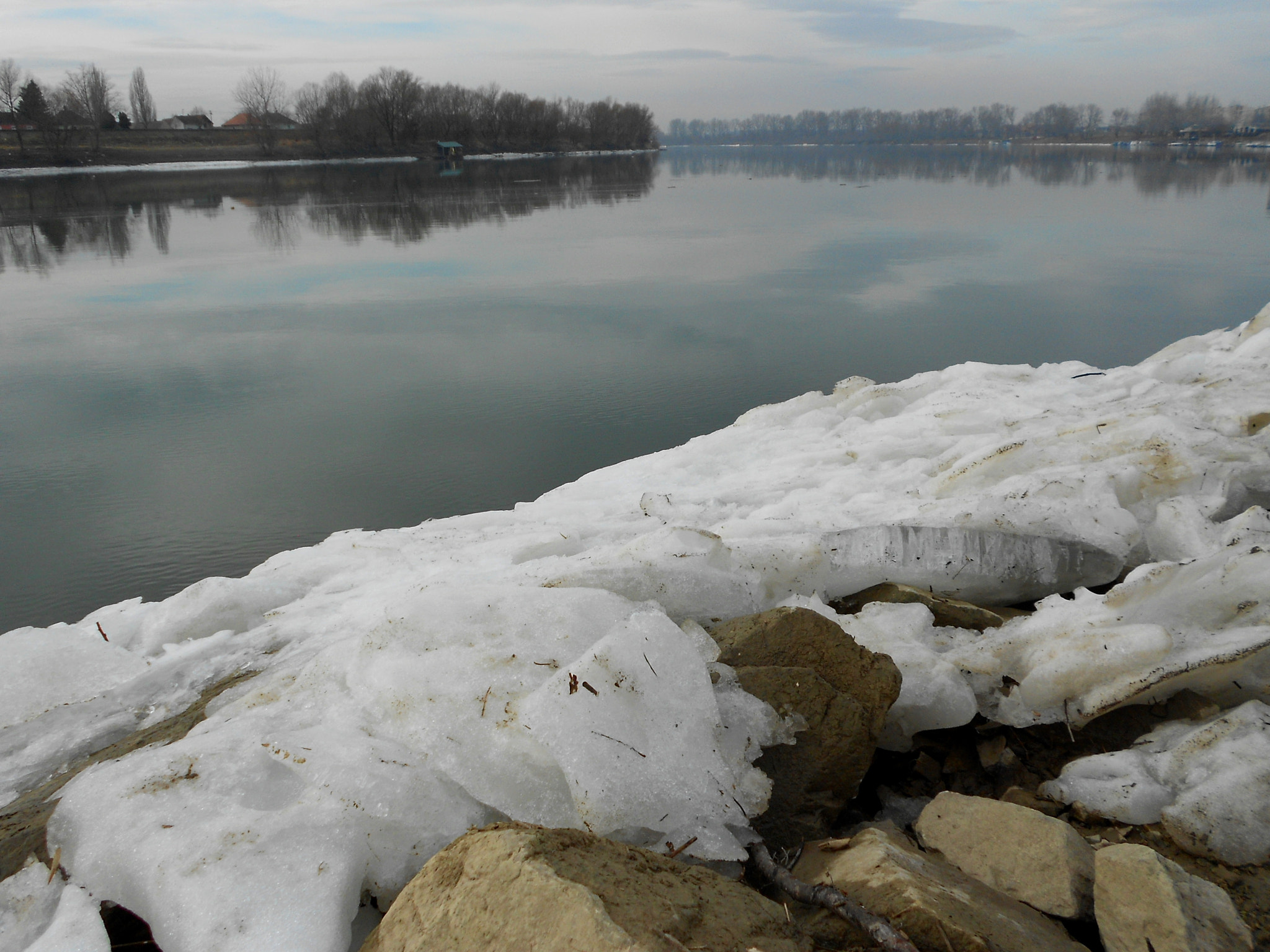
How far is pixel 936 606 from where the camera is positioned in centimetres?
289

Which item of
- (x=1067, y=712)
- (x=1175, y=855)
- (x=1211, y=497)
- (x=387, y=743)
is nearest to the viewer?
(x=1175, y=855)

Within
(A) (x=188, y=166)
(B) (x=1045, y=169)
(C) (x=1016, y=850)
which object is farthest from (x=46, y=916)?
(A) (x=188, y=166)

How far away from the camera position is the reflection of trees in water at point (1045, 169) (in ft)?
114

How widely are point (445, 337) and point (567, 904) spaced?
11132 mm

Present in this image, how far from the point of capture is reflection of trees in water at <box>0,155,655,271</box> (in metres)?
21.1

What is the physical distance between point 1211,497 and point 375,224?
80.0 feet

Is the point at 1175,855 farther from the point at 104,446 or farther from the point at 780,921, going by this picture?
the point at 104,446

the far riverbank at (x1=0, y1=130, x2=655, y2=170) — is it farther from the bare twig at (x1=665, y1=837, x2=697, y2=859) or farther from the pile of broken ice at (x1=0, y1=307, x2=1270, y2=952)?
the bare twig at (x1=665, y1=837, x2=697, y2=859)

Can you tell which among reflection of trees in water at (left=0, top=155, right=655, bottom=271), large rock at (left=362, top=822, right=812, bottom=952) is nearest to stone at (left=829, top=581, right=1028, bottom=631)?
large rock at (left=362, top=822, right=812, bottom=952)

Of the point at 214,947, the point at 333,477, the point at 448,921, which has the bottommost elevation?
the point at 333,477

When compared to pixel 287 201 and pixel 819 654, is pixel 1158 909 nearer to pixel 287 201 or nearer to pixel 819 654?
pixel 819 654

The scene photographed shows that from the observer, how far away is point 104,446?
7.98 metres

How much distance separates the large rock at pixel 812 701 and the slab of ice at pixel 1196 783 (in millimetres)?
519

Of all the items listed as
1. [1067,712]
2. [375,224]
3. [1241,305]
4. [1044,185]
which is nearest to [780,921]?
[1067,712]
